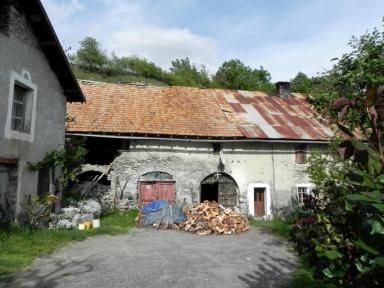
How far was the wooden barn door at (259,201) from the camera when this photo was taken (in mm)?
16953

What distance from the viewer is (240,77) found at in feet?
137

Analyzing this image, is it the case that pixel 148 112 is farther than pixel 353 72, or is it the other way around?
pixel 148 112

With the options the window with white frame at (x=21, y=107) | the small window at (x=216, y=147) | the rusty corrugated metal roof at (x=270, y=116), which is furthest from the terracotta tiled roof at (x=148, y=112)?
the window with white frame at (x=21, y=107)


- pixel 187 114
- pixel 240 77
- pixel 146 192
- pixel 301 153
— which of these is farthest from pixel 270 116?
pixel 240 77

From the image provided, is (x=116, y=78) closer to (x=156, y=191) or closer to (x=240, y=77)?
(x=240, y=77)

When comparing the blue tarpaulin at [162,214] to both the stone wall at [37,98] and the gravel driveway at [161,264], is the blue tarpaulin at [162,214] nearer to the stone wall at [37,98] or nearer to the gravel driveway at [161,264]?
the gravel driveway at [161,264]

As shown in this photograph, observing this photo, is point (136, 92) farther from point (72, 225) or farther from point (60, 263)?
point (60, 263)

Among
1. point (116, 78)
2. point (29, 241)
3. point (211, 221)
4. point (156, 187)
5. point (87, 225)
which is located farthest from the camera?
point (116, 78)

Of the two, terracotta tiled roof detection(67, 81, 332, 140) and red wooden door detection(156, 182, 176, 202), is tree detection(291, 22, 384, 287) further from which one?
terracotta tiled roof detection(67, 81, 332, 140)

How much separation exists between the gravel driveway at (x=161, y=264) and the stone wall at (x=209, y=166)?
483 centimetres

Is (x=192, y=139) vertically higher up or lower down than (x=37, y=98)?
lower down

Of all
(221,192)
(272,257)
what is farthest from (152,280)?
(221,192)

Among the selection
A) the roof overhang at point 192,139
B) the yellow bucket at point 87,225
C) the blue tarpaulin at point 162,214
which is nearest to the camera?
the yellow bucket at point 87,225

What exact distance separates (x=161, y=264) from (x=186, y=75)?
42748 millimetres
